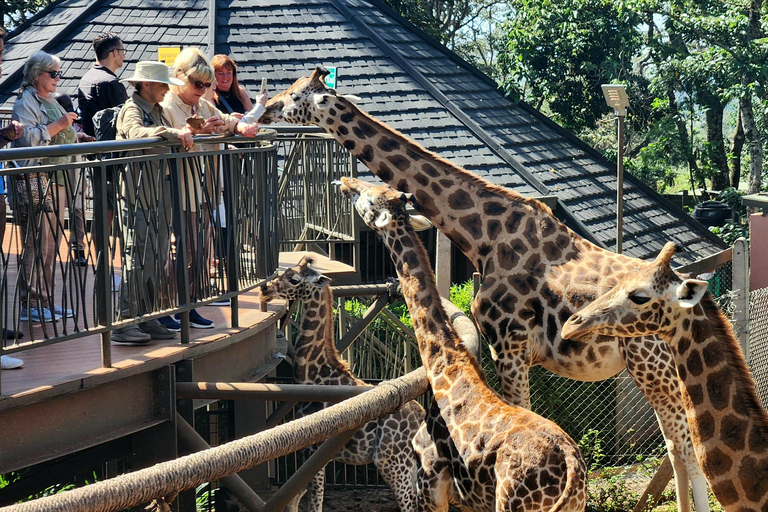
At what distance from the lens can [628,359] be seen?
21.4 ft

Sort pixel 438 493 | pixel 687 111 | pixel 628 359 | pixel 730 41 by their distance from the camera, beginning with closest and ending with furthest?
1. pixel 438 493
2. pixel 628 359
3. pixel 730 41
4. pixel 687 111

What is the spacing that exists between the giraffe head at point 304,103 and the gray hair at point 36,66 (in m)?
1.61

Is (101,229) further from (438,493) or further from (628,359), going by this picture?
(628,359)

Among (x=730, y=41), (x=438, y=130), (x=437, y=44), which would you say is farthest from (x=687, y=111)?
(x=438, y=130)

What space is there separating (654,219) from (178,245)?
1083cm

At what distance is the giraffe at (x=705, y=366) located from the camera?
4.57 meters

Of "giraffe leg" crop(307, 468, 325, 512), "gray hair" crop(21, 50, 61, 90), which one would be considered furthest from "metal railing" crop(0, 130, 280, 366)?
"giraffe leg" crop(307, 468, 325, 512)

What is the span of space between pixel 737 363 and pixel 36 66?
15.3 feet

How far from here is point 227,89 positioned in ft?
27.5

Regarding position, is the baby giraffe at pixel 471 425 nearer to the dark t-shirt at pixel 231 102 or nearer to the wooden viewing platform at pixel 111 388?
the wooden viewing platform at pixel 111 388

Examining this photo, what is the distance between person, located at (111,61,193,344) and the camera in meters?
5.61

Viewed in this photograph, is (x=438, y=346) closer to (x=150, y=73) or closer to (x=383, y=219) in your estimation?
(x=383, y=219)

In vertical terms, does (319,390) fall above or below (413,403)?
above

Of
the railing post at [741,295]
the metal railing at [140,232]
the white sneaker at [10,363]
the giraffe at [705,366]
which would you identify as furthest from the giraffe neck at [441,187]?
the railing post at [741,295]
